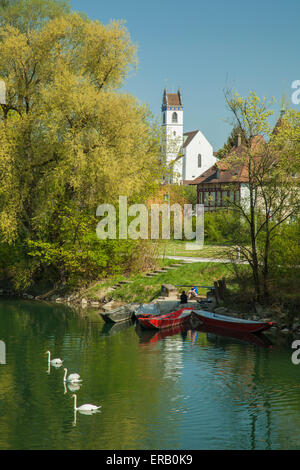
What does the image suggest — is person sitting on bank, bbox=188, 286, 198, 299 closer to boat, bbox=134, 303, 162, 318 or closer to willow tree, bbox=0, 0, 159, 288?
boat, bbox=134, 303, 162, 318

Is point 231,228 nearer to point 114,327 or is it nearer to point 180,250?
point 114,327

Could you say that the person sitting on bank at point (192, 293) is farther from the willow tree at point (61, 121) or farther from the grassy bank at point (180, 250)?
the willow tree at point (61, 121)

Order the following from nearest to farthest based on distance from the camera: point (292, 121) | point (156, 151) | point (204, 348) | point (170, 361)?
point (170, 361)
point (204, 348)
point (292, 121)
point (156, 151)

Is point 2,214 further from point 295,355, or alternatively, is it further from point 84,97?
point 295,355

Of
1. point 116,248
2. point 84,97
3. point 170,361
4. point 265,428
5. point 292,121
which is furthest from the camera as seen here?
point 116,248

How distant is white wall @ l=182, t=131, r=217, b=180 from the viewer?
142 metres

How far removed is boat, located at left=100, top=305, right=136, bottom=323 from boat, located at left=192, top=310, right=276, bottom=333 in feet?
14.7

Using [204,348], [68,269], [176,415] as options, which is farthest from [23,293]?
[176,415]

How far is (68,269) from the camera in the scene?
47.4 meters

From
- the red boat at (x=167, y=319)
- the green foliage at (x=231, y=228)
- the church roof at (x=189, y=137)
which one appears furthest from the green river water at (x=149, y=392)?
the church roof at (x=189, y=137)

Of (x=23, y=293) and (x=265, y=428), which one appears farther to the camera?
(x=23, y=293)

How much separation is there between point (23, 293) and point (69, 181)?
11.6 m

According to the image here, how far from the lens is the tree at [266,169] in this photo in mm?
33812

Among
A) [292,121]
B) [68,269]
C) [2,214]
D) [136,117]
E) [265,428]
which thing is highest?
[136,117]
